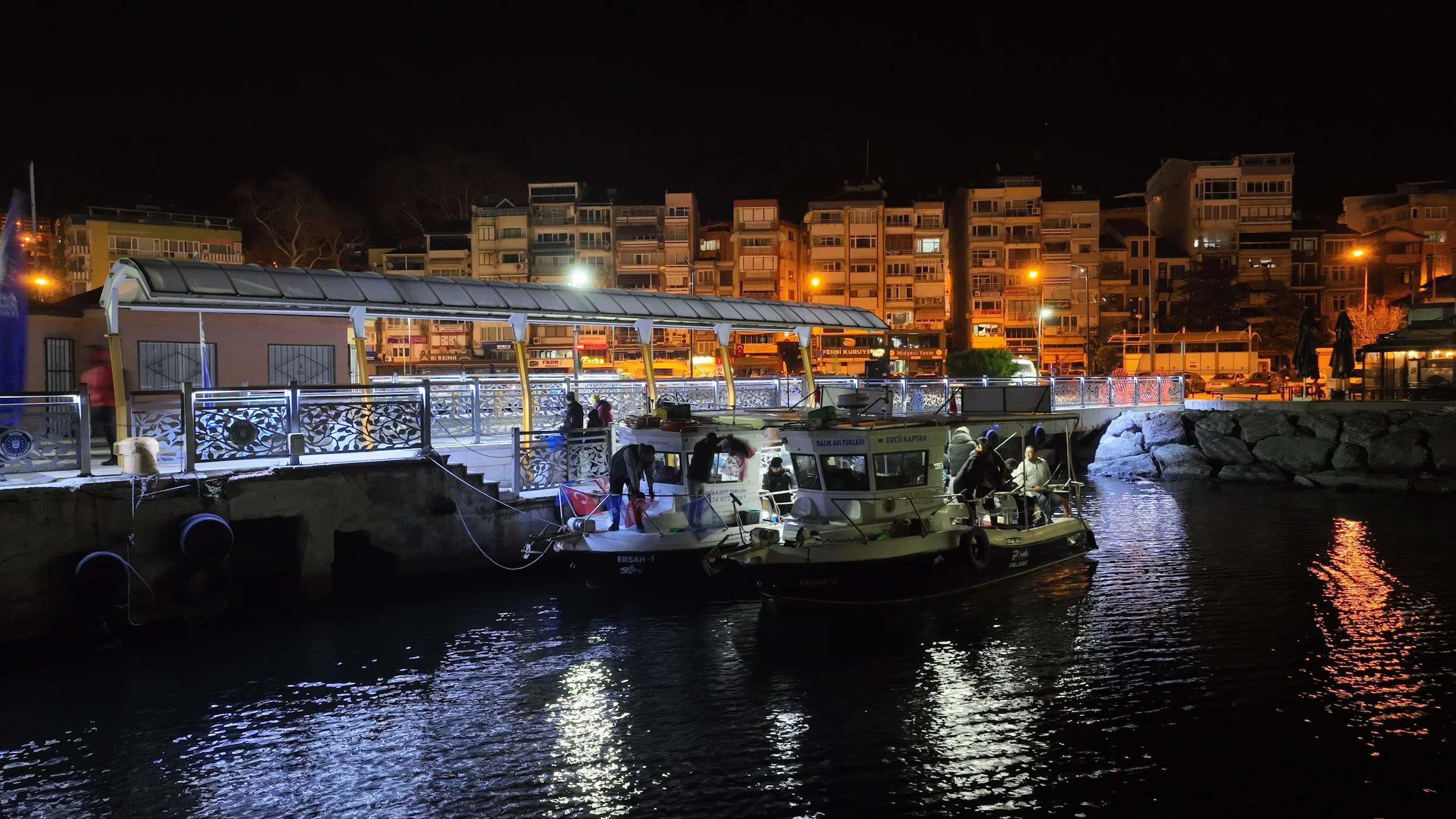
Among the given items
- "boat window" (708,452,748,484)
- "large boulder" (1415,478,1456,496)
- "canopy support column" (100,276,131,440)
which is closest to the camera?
"canopy support column" (100,276,131,440)

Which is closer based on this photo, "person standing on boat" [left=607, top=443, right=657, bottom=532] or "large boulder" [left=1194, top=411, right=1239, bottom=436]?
"person standing on boat" [left=607, top=443, right=657, bottom=532]

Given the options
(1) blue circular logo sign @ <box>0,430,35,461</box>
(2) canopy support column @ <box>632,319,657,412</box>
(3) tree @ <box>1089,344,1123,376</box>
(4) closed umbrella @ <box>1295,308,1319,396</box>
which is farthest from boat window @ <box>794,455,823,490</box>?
(3) tree @ <box>1089,344,1123,376</box>

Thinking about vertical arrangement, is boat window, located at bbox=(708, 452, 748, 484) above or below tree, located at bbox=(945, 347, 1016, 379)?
below

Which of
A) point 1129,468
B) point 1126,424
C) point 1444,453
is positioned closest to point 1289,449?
point 1444,453

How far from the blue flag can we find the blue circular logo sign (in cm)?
565

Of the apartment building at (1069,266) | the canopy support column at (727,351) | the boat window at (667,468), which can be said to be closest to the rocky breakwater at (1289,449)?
the canopy support column at (727,351)

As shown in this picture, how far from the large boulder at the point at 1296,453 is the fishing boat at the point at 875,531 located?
20434 millimetres

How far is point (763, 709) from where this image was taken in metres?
11.5

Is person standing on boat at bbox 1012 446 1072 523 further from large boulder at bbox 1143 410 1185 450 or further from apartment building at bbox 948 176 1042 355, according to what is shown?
apartment building at bbox 948 176 1042 355

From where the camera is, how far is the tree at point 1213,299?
240 ft

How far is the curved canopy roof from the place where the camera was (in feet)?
56.7

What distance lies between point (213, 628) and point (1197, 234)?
82593 mm

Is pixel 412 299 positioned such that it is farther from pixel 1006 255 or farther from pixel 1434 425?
pixel 1006 255

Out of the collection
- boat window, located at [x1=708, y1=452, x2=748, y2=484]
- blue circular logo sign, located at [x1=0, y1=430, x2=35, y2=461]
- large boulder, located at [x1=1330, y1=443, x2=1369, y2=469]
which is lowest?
large boulder, located at [x1=1330, y1=443, x2=1369, y2=469]
